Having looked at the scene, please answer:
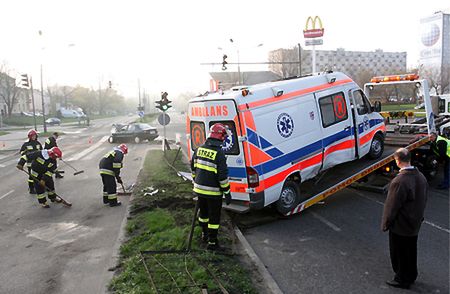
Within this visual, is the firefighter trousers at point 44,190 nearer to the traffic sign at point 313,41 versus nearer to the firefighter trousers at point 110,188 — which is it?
the firefighter trousers at point 110,188

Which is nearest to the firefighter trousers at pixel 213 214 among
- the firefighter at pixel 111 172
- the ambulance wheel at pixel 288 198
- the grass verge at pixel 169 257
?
the grass verge at pixel 169 257

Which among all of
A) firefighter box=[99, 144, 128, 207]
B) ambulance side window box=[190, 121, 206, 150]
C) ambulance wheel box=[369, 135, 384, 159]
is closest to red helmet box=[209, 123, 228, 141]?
ambulance side window box=[190, 121, 206, 150]

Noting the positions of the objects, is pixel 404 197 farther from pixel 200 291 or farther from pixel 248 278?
pixel 200 291

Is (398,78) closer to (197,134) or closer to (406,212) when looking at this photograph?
(197,134)

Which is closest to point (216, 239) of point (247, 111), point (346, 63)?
point (247, 111)

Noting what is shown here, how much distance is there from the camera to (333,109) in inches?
326

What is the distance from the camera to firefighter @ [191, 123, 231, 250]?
5.67 metres

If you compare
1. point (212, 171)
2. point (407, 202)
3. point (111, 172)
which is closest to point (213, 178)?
point (212, 171)

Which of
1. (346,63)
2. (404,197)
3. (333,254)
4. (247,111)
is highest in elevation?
(346,63)

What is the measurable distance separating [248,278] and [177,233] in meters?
1.94

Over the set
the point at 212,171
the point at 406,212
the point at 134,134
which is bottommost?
the point at 134,134

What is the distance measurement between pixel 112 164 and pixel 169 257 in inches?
167

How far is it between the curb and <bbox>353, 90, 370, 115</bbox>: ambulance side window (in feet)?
14.5

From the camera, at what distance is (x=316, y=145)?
25.9 ft
